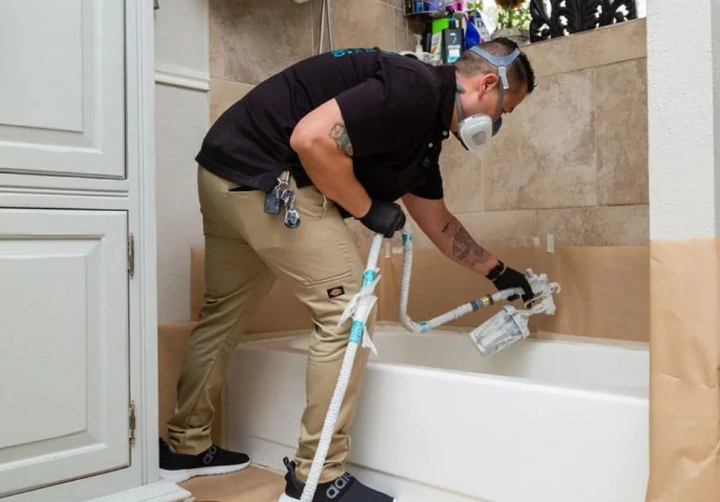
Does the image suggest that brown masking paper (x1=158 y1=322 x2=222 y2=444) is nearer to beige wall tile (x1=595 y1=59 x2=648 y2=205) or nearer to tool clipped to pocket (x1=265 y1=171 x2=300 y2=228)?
tool clipped to pocket (x1=265 y1=171 x2=300 y2=228)

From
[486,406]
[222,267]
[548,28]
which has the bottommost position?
[486,406]

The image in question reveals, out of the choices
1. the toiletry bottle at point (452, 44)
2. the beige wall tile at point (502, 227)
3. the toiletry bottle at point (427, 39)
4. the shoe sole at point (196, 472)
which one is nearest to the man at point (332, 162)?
the shoe sole at point (196, 472)

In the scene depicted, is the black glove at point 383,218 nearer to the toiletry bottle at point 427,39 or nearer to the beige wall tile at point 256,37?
the beige wall tile at point 256,37

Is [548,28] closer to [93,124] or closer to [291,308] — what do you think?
[291,308]

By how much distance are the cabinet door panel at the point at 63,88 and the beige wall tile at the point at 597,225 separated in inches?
51.4

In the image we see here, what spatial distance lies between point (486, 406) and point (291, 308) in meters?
1.00

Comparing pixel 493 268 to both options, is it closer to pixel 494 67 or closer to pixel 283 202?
pixel 494 67

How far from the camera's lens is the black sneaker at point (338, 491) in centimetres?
155

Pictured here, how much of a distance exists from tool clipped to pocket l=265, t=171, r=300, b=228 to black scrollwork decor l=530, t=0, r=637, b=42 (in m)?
1.20

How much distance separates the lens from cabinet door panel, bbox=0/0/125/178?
1.31 meters

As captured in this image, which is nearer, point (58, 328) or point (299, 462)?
point (58, 328)

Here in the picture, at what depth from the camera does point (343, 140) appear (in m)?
1.45

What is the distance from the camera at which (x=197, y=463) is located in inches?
73.3

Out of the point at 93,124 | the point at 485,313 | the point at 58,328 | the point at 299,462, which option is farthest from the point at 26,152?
the point at 485,313
